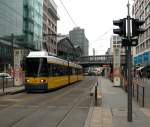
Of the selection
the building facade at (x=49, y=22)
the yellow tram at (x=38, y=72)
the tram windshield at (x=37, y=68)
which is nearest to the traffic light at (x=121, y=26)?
the yellow tram at (x=38, y=72)

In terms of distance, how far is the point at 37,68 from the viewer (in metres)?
31.5

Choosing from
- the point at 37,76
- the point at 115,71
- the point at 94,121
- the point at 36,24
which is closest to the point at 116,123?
the point at 94,121

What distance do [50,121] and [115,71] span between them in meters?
29.6

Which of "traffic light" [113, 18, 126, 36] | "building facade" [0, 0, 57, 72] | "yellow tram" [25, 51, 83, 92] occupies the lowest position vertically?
"yellow tram" [25, 51, 83, 92]

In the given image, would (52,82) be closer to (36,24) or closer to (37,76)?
(37,76)

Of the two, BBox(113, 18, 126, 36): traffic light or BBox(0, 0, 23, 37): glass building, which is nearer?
BBox(113, 18, 126, 36): traffic light

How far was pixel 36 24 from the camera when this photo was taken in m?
105

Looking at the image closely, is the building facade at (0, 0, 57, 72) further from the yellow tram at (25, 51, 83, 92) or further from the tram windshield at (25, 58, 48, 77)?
the tram windshield at (25, 58, 48, 77)

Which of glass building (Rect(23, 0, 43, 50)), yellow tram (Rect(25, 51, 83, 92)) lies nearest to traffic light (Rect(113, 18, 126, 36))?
yellow tram (Rect(25, 51, 83, 92))

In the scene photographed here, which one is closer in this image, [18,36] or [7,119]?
[7,119]

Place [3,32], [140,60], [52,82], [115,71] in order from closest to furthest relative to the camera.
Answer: [52,82]
[115,71]
[3,32]
[140,60]

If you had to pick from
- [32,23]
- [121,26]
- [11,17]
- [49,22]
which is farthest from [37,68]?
[49,22]

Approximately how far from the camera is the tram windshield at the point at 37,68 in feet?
103

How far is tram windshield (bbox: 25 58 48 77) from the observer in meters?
31.5
